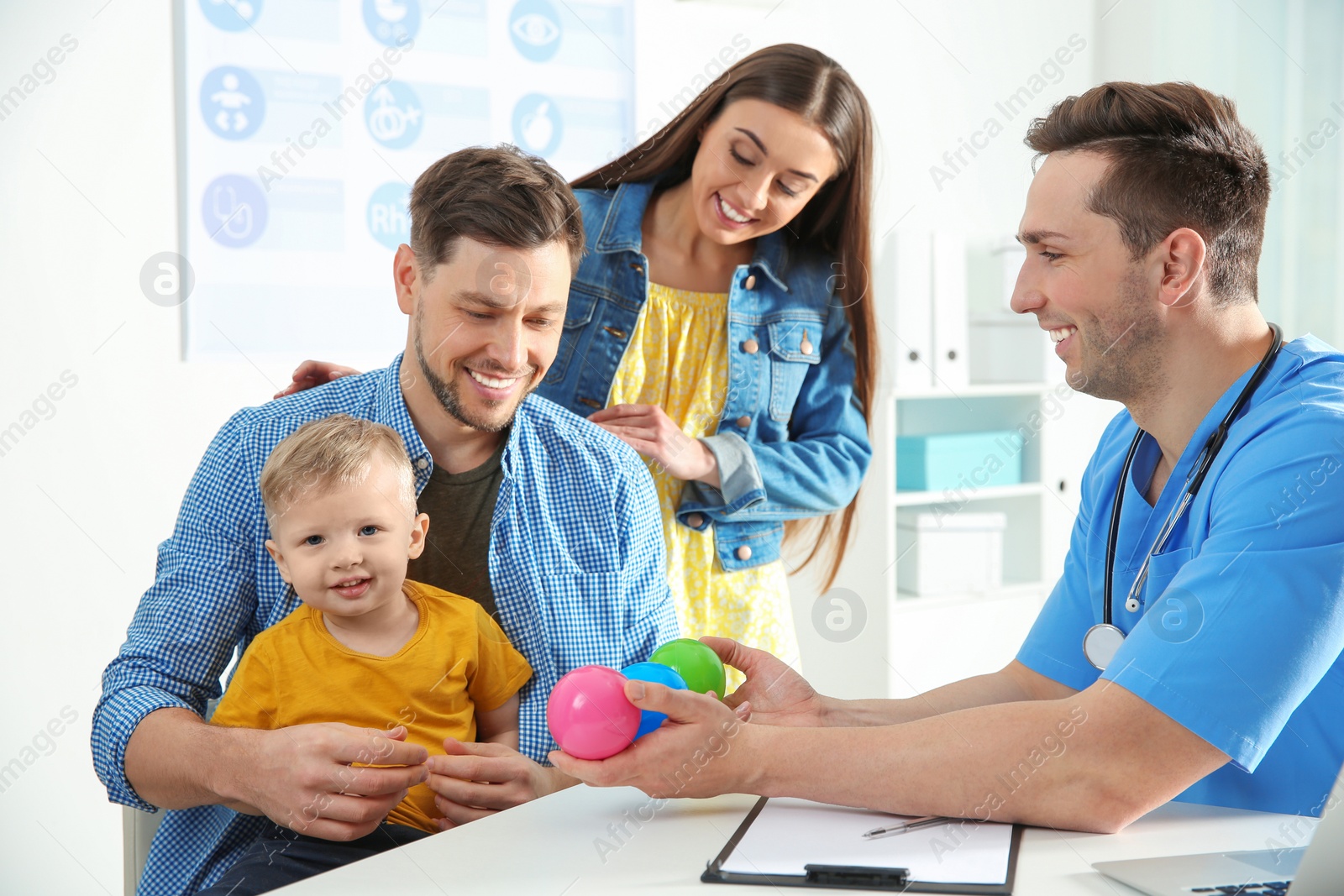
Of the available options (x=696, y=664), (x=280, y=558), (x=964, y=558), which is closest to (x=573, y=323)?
(x=280, y=558)

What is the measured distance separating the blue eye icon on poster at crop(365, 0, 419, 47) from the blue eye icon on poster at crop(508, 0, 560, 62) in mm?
290

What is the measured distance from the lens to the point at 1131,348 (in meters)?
1.44

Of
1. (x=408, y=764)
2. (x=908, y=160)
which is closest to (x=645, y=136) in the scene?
(x=908, y=160)

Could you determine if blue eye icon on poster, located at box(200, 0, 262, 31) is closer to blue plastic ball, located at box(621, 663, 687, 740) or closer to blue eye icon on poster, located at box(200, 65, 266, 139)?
blue eye icon on poster, located at box(200, 65, 266, 139)

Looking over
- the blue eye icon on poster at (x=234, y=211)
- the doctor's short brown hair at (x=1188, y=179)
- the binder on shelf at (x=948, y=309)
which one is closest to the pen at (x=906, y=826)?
the doctor's short brown hair at (x=1188, y=179)

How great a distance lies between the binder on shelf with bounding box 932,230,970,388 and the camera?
12.2ft

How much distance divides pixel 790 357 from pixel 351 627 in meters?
1.13

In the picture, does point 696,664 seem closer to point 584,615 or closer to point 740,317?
point 584,615

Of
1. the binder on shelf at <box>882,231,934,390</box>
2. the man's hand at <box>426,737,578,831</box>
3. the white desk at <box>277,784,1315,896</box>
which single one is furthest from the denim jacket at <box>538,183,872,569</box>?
the binder on shelf at <box>882,231,934,390</box>

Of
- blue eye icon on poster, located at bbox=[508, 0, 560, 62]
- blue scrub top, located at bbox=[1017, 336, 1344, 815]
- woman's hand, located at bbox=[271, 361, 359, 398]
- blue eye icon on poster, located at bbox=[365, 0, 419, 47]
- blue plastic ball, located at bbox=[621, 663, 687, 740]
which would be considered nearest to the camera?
blue scrub top, located at bbox=[1017, 336, 1344, 815]

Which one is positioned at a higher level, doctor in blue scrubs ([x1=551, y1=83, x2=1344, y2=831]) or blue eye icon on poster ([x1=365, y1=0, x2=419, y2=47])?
blue eye icon on poster ([x1=365, y1=0, x2=419, y2=47])

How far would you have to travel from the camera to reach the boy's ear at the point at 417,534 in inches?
64.0

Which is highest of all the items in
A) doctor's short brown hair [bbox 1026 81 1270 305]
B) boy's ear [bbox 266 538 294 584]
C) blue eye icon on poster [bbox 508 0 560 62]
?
blue eye icon on poster [bbox 508 0 560 62]

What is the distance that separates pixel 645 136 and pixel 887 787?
8.82 ft
